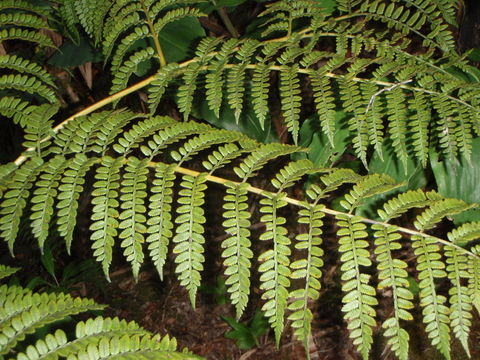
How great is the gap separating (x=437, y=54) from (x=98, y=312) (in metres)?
2.13

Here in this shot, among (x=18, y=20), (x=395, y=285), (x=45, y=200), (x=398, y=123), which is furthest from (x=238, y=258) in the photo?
(x=18, y=20)

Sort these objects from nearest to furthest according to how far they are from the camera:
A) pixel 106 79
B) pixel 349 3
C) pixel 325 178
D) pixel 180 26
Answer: pixel 325 178
pixel 349 3
pixel 180 26
pixel 106 79

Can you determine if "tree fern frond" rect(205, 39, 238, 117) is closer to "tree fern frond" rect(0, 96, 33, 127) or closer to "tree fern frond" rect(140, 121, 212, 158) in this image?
"tree fern frond" rect(140, 121, 212, 158)

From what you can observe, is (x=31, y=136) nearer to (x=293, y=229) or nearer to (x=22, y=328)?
(x=22, y=328)

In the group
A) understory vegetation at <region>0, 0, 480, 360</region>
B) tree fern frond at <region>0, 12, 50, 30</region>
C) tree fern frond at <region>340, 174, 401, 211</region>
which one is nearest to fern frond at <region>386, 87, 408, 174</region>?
understory vegetation at <region>0, 0, 480, 360</region>

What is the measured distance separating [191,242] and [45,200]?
0.34m

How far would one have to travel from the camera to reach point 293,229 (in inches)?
98.0

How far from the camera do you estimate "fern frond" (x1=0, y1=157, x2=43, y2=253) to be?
94 centimetres

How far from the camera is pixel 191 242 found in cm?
94

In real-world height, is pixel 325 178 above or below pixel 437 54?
above

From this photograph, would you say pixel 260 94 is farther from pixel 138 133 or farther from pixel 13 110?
pixel 13 110

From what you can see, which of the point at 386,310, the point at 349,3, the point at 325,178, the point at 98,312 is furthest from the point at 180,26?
the point at 386,310

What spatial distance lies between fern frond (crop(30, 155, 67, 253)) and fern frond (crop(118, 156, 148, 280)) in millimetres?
158

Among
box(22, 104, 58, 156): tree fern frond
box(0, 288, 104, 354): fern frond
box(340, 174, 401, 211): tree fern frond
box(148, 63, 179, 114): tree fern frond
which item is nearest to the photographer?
box(0, 288, 104, 354): fern frond
